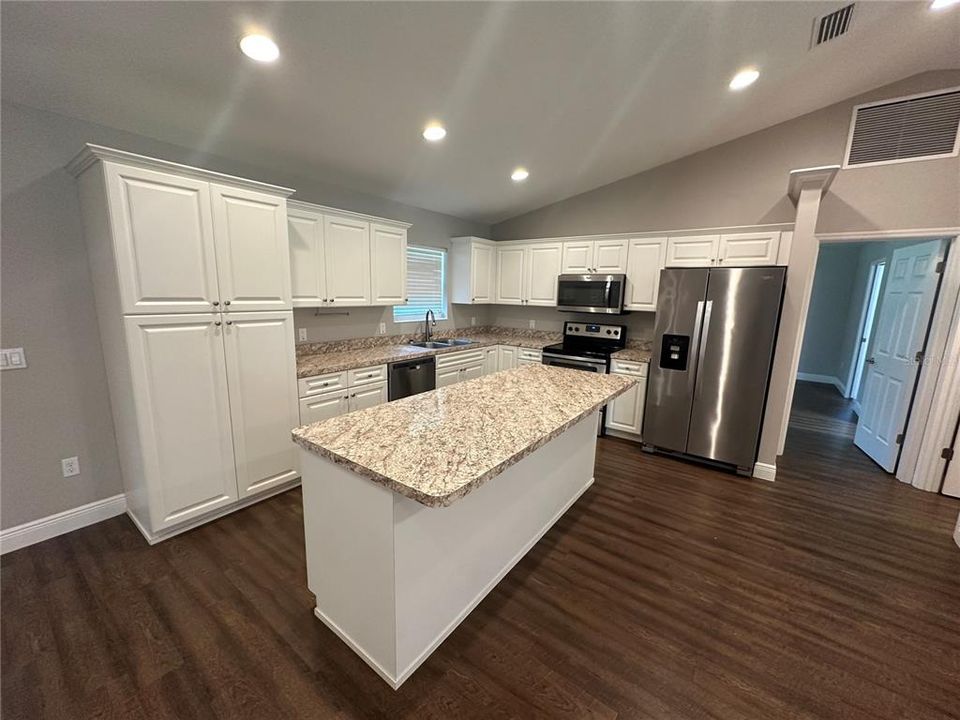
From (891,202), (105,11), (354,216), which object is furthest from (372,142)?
(891,202)

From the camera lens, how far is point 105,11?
1.57m

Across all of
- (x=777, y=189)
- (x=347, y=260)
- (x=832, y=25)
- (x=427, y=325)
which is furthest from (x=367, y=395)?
(x=777, y=189)

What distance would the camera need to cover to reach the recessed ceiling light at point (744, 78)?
2586 mm

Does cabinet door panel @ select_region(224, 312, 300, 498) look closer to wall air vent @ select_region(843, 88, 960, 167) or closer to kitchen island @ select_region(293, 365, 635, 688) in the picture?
kitchen island @ select_region(293, 365, 635, 688)

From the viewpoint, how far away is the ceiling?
175cm

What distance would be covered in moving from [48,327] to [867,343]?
29.0ft

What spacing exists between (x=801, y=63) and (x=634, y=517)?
3409mm

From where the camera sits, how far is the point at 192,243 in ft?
7.13

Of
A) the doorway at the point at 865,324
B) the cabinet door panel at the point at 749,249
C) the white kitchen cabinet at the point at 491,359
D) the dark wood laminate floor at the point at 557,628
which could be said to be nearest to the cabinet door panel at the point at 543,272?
the white kitchen cabinet at the point at 491,359

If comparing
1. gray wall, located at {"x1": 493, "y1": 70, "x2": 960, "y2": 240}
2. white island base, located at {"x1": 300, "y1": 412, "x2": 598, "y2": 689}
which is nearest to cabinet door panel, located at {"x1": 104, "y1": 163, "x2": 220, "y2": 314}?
white island base, located at {"x1": 300, "y1": 412, "x2": 598, "y2": 689}

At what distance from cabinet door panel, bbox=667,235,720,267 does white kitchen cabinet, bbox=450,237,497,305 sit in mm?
2250

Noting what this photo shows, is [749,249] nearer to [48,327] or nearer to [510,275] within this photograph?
[510,275]

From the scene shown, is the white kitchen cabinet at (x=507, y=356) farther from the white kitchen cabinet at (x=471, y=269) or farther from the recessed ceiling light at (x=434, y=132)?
the recessed ceiling light at (x=434, y=132)

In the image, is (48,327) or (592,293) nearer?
(48,327)
